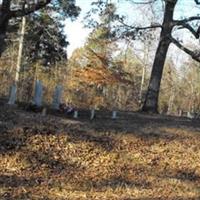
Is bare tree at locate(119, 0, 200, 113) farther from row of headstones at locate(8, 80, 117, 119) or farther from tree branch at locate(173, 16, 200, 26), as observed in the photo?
row of headstones at locate(8, 80, 117, 119)

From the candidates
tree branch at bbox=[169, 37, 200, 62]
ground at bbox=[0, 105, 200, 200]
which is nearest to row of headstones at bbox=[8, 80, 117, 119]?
ground at bbox=[0, 105, 200, 200]

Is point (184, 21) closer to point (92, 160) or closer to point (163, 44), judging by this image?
point (163, 44)

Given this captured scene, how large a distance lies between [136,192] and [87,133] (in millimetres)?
2973

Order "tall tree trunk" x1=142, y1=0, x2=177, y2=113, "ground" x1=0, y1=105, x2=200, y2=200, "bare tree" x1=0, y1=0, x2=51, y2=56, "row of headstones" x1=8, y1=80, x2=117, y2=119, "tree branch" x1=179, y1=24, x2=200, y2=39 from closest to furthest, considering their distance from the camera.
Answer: "ground" x1=0, y1=105, x2=200, y2=200, "row of headstones" x1=8, y1=80, x2=117, y2=119, "bare tree" x1=0, y1=0, x2=51, y2=56, "tall tree trunk" x1=142, y1=0, x2=177, y2=113, "tree branch" x1=179, y1=24, x2=200, y2=39

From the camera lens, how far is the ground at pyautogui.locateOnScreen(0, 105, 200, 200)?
917cm

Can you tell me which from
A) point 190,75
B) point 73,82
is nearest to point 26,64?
point 73,82

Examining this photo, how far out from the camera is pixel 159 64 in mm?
19562

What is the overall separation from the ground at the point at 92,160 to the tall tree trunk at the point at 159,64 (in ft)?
17.9

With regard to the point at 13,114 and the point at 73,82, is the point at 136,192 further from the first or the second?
the point at 73,82

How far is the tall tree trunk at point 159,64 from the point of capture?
63.7 feet

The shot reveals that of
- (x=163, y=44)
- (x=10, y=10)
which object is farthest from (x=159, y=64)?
(x=10, y=10)

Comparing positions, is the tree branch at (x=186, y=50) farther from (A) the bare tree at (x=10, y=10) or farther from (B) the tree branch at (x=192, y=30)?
(A) the bare tree at (x=10, y=10)

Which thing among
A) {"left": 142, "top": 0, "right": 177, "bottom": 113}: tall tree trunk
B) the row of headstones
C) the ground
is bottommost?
the ground

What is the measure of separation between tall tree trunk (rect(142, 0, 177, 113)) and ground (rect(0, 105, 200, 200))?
544 centimetres
